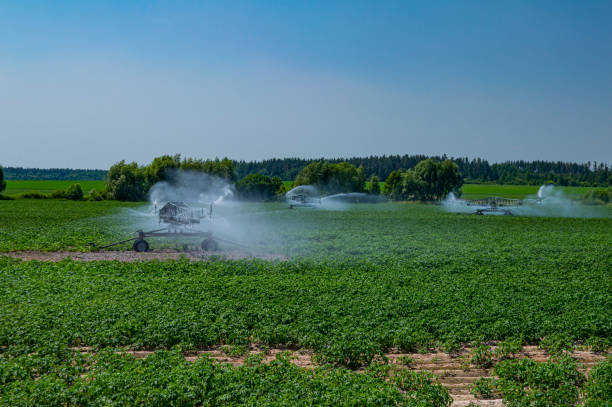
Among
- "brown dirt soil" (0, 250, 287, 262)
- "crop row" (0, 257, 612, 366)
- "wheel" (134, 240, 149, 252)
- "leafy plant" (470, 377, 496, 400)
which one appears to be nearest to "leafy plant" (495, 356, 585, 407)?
"leafy plant" (470, 377, 496, 400)

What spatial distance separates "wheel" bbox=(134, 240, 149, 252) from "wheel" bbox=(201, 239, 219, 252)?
3.33 m

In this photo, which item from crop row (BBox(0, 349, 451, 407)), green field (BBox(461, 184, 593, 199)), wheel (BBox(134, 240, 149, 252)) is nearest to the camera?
crop row (BBox(0, 349, 451, 407))

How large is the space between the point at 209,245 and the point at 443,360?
63.2 ft

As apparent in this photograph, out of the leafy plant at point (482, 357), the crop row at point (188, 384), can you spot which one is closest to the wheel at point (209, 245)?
the crop row at point (188, 384)

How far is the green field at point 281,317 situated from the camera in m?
9.23

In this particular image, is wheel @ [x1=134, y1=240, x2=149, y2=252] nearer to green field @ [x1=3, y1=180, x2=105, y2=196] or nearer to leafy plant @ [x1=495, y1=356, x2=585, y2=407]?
leafy plant @ [x1=495, y1=356, x2=585, y2=407]

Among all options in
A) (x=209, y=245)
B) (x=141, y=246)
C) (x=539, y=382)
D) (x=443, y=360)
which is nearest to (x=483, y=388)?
(x=539, y=382)

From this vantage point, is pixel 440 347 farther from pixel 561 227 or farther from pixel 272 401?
pixel 561 227

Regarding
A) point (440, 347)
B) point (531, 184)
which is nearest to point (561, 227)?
point (440, 347)

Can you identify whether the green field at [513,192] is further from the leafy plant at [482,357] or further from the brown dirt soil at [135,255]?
the leafy plant at [482,357]

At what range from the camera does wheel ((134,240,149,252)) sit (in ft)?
89.8

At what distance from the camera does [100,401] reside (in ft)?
28.1

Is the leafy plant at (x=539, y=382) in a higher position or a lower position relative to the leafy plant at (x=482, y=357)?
higher

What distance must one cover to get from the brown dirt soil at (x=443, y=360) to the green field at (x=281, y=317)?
0.30 metres
